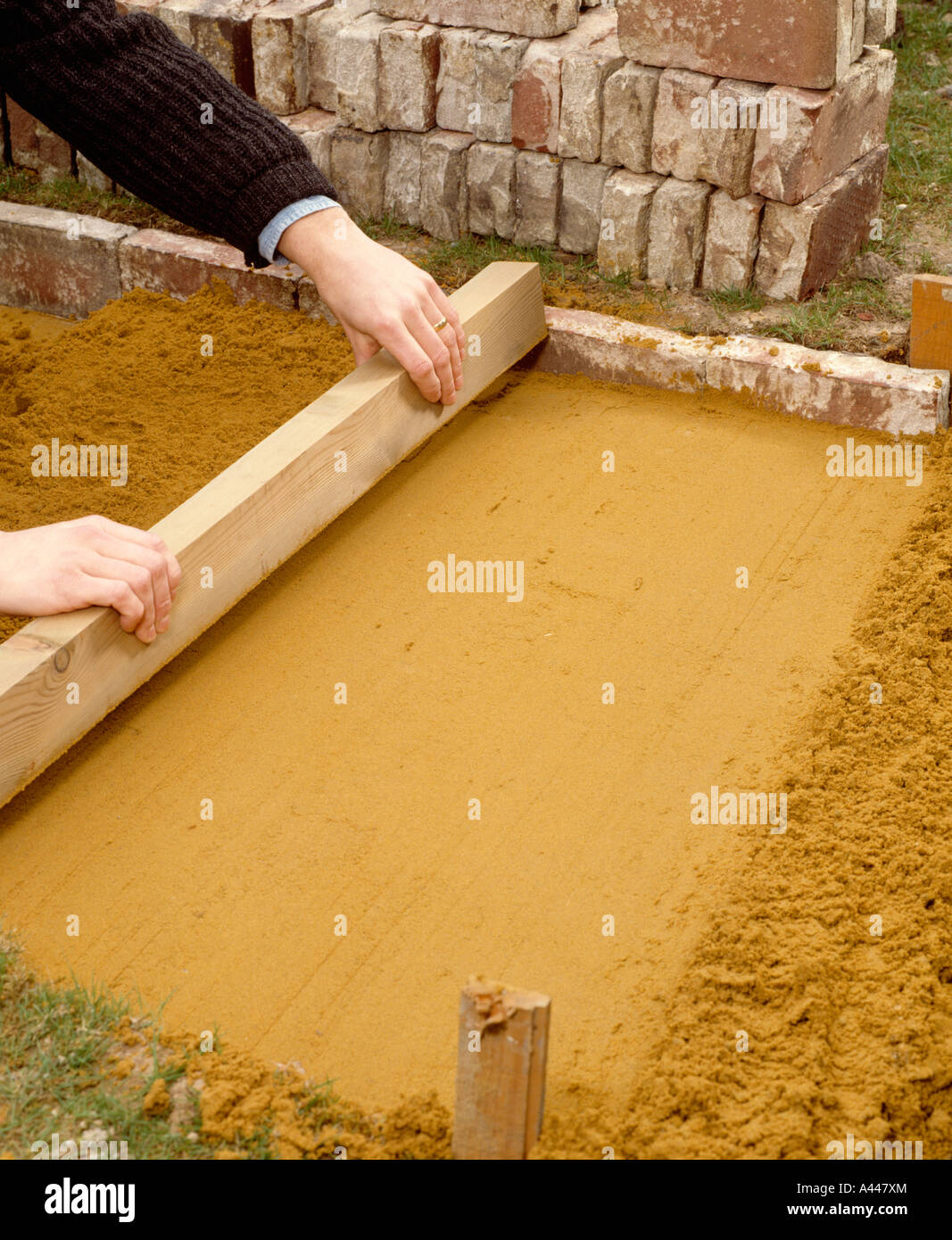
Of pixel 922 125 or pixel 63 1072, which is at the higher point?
pixel 922 125

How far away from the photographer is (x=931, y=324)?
3.39 metres

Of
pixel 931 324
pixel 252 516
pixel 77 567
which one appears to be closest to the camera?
pixel 77 567

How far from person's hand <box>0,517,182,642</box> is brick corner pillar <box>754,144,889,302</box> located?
2.28 metres

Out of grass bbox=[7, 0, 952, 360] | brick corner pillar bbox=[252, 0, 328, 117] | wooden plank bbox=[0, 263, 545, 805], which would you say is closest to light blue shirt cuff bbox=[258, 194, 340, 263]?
wooden plank bbox=[0, 263, 545, 805]

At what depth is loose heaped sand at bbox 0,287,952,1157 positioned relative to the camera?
1980 mm

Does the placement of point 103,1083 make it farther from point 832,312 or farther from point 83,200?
point 83,200

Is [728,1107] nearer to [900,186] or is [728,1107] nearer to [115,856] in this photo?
[115,856]

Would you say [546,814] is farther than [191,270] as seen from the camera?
No

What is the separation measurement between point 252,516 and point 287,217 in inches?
28.6

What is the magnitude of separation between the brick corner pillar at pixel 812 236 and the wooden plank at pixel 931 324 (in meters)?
0.51

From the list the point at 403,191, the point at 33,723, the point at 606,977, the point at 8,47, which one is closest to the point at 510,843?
the point at 606,977

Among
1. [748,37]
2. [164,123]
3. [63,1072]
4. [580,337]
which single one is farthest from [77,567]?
[748,37]

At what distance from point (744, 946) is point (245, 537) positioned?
1398 millimetres

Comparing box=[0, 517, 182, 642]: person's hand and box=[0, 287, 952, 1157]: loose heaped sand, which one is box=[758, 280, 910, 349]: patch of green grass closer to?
box=[0, 287, 952, 1157]: loose heaped sand
